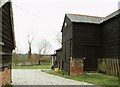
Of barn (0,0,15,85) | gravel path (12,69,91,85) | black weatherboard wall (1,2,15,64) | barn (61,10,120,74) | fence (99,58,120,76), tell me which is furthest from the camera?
barn (61,10,120,74)

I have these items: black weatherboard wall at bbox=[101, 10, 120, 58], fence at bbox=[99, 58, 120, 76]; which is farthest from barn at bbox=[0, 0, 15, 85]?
black weatherboard wall at bbox=[101, 10, 120, 58]

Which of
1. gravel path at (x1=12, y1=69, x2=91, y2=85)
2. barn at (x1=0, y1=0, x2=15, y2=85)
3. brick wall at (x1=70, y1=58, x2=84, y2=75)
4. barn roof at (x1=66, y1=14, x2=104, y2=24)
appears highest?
barn roof at (x1=66, y1=14, x2=104, y2=24)

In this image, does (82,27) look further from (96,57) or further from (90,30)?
(96,57)

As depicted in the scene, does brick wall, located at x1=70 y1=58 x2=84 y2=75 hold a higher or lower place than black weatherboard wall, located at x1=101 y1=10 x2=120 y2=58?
lower

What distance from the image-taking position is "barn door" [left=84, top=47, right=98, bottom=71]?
3219 cm

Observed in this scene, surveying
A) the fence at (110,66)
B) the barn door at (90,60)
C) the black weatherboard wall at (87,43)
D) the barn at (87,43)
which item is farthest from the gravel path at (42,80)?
the fence at (110,66)

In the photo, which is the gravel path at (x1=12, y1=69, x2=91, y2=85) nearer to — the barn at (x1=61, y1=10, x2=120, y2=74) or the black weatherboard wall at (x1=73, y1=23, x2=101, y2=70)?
the barn at (x1=61, y1=10, x2=120, y2=74)

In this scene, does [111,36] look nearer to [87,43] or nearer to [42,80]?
[87,43]

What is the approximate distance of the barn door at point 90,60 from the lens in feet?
106

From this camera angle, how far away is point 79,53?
1252 inches

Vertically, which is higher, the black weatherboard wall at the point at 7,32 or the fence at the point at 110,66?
the black weatherboard wall at the point at 7,32

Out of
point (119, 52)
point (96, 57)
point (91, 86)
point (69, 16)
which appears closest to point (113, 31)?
point (119, 52)

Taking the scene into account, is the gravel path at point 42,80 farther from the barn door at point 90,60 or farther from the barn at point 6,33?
the barn door at point 90,60

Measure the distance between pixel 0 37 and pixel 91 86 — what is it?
7.77 meters
